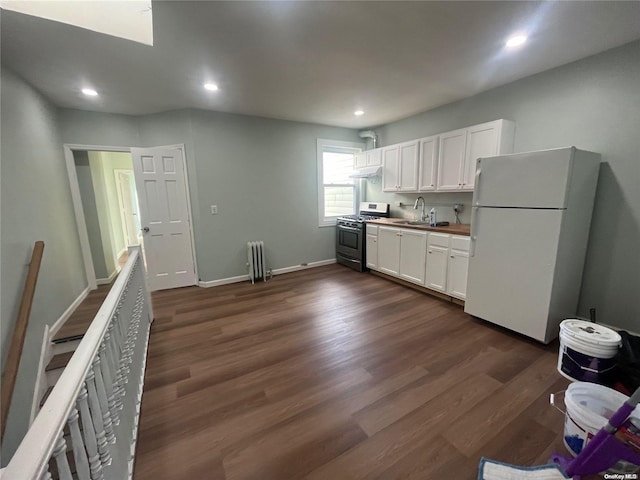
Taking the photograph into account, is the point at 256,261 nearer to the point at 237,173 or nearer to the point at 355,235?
the point at 237,173

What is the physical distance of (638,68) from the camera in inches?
88.5

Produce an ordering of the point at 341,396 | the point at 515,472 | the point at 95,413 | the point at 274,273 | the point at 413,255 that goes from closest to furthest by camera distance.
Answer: the point at 95,413
the point at 515,472
the point at 341,396
the point at 413,255
the point at 274,273

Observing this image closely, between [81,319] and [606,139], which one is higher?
[606,139]

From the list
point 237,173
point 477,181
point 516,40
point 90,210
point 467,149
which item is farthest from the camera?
point 237,173

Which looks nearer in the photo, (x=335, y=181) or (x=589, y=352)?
(x=589, y=352)

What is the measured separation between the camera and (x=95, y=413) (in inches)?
39.9

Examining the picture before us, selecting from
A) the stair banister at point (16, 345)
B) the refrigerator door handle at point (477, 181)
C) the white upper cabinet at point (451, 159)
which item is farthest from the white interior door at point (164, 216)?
the refrigerator door handle at point (477, 181)

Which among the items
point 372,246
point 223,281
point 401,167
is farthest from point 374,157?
point 223,281

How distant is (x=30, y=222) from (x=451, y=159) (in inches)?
190

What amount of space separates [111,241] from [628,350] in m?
6.55

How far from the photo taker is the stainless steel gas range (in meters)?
4.62

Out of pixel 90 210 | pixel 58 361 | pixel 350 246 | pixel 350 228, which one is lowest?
pixel 58 361

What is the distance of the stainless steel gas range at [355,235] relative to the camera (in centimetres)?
462

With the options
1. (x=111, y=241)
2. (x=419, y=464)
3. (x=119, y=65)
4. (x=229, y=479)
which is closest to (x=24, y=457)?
(x=229, y=479)
